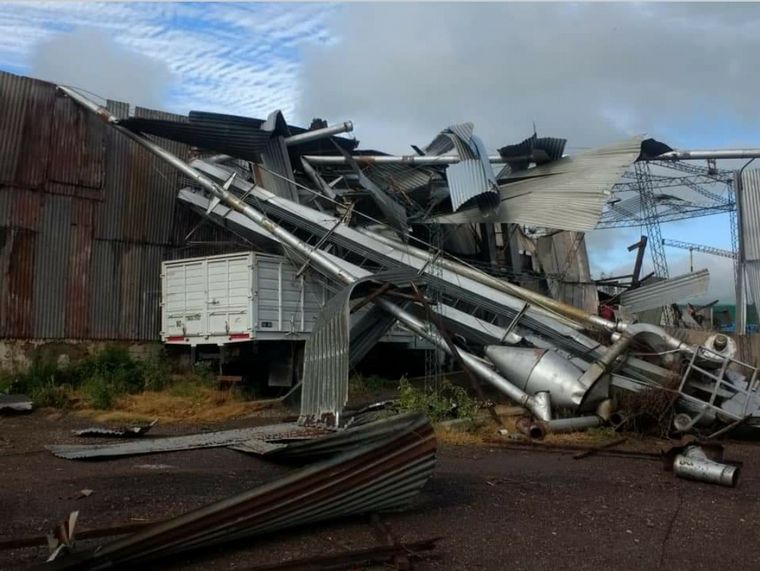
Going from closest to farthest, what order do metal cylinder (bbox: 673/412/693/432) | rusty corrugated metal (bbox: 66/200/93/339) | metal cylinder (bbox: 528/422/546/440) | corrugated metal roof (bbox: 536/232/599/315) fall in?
metal cylinder (bbox: 528/422/546/440) < metal cylinder (bbox: 673/412/693/432) < rusty corrugated metal (bbox: 66/200/93/339) < corrugated metal roof (bbox: 536/232/599/315)

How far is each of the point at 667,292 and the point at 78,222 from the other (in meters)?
12.2

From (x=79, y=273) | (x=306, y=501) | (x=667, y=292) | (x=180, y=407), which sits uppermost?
(x=79, y=273)

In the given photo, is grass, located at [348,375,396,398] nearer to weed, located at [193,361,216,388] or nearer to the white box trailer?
the white box trailer

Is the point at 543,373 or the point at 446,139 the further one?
the point at 446,139

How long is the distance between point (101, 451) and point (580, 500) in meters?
5.14

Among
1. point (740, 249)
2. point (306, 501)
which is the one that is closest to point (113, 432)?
point (306, 501)

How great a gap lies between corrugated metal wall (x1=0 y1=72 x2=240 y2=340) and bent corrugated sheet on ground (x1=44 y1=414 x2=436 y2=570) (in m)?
10.8

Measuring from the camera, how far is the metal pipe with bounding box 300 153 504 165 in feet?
50.1

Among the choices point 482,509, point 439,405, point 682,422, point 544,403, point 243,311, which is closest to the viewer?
point 482,509

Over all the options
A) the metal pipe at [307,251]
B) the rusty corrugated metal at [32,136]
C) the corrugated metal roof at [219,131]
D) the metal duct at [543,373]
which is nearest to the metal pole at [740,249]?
the metal duct at [543,373]

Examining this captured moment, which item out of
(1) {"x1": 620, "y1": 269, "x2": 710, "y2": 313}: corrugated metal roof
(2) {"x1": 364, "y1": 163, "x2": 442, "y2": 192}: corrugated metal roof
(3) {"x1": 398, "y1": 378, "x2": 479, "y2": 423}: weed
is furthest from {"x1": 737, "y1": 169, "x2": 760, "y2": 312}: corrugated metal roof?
(3) {"x1": 398, "y1": 378, "x2": 479, "y2": 423}: weed

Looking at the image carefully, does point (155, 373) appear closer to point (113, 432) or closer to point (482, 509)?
point (113, 432)

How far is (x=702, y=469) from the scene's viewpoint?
7504mm

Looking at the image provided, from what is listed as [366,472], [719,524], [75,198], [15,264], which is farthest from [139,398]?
[719,524]
